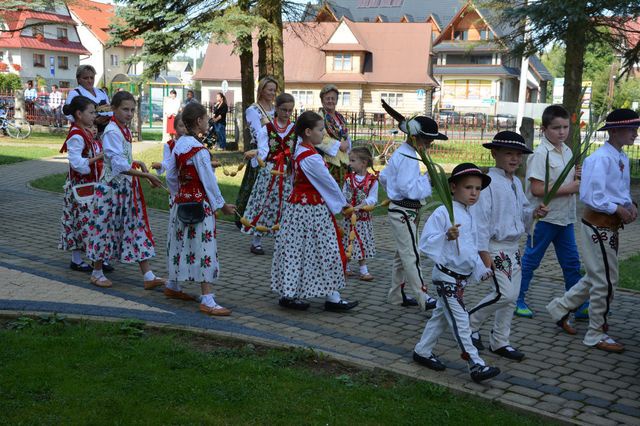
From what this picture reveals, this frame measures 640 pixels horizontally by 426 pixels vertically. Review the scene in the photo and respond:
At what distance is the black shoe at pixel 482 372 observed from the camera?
16.5 ft

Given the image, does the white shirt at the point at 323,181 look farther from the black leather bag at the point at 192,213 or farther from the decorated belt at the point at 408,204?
the black leather bag at the point at 192,213

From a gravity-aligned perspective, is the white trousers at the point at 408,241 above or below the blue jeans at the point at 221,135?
below

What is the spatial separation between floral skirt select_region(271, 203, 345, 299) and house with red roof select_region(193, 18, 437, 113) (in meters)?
54.5

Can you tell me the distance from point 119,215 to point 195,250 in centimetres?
138

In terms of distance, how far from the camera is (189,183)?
21.7 ft

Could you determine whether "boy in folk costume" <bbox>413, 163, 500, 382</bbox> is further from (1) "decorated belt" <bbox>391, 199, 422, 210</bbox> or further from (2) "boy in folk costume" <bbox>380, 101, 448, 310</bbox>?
(1) "decorated belt" <bbox>391, 199, 422, 210</bbox>

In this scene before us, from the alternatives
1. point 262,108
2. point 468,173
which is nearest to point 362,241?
point 262,108

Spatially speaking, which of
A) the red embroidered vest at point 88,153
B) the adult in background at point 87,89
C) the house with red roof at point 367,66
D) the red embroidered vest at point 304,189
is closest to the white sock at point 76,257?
the red embroidered vest at point 88,153

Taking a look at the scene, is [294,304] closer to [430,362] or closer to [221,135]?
[430,362]

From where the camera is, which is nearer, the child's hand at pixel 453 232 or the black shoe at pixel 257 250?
the child's hand at pixel 453 232

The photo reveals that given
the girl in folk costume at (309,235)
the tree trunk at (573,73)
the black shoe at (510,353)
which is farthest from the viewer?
the tree trunk at (573,73)

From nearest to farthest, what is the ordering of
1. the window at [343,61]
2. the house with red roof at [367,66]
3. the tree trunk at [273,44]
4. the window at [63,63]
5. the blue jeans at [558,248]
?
1. the blue jeans at [558,248]
2. the tree trunk at [273,44]
3. the house with red roof at [367,66]
4. the window at [343,61]
5. the window at [63,63]

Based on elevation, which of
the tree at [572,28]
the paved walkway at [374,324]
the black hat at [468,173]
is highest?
the tree at [572,28]

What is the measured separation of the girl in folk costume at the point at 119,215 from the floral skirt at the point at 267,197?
76.3 inches
